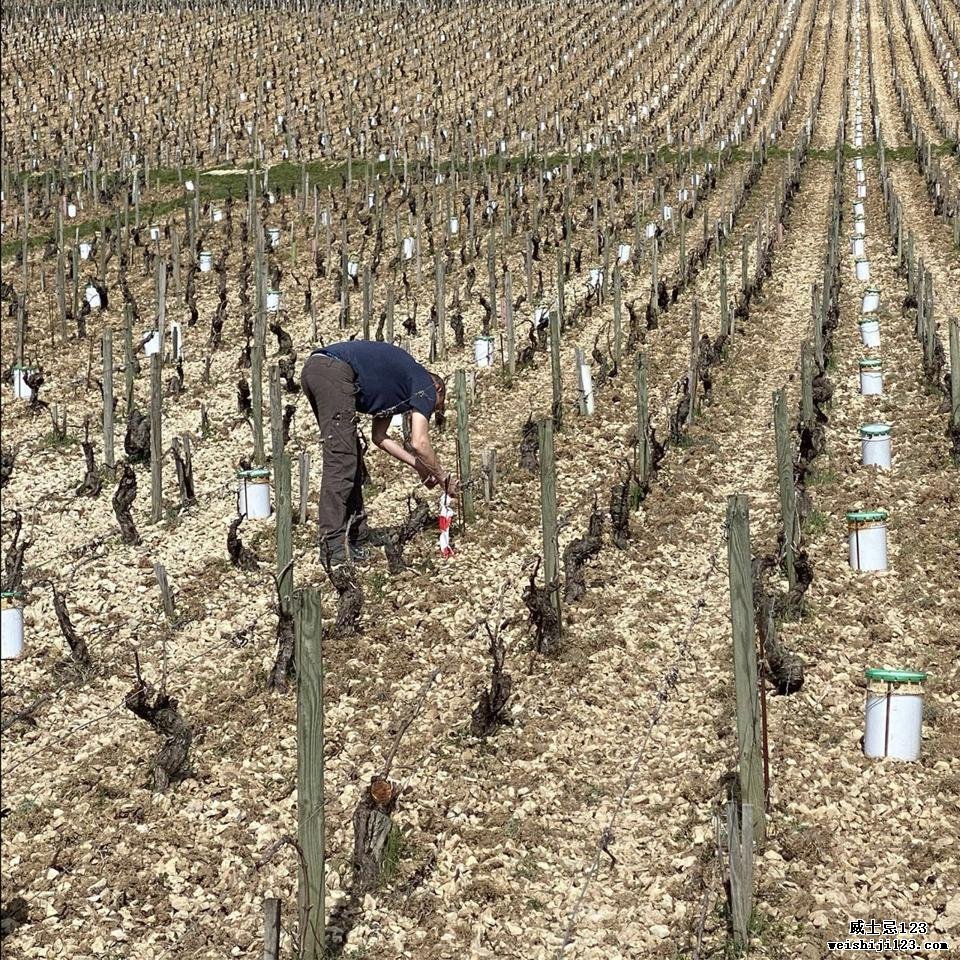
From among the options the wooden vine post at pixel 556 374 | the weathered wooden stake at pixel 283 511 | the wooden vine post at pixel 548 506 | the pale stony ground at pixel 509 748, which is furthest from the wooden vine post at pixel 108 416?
the wooden vine post at pixel 548 506

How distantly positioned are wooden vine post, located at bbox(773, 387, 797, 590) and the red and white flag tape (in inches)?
76.5

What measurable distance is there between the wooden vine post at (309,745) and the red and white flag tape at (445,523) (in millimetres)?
3299

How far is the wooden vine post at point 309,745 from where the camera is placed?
3494 mm

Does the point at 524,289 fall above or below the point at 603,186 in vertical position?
below

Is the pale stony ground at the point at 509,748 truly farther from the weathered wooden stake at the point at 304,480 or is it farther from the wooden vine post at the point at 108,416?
the wooden vine post at the point at 108,416

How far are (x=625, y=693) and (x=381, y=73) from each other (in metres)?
30.4

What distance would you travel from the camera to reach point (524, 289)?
15.1 metres

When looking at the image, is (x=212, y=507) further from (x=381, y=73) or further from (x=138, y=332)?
(x=381, y=73)

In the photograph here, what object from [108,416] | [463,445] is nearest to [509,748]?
[463,445]

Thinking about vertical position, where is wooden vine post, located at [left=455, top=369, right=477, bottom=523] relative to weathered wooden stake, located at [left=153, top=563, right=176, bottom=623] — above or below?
above

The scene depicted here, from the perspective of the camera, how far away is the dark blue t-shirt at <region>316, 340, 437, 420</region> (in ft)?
21.4

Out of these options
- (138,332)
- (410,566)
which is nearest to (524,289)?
(138,332)

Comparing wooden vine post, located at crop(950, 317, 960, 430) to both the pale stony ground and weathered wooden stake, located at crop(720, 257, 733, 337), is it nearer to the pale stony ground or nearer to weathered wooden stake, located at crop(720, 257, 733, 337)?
the pale stony ground

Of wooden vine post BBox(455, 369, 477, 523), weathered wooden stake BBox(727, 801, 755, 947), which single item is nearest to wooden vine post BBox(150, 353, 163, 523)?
wooden vine post BBox(455, 369, 477, 523)
